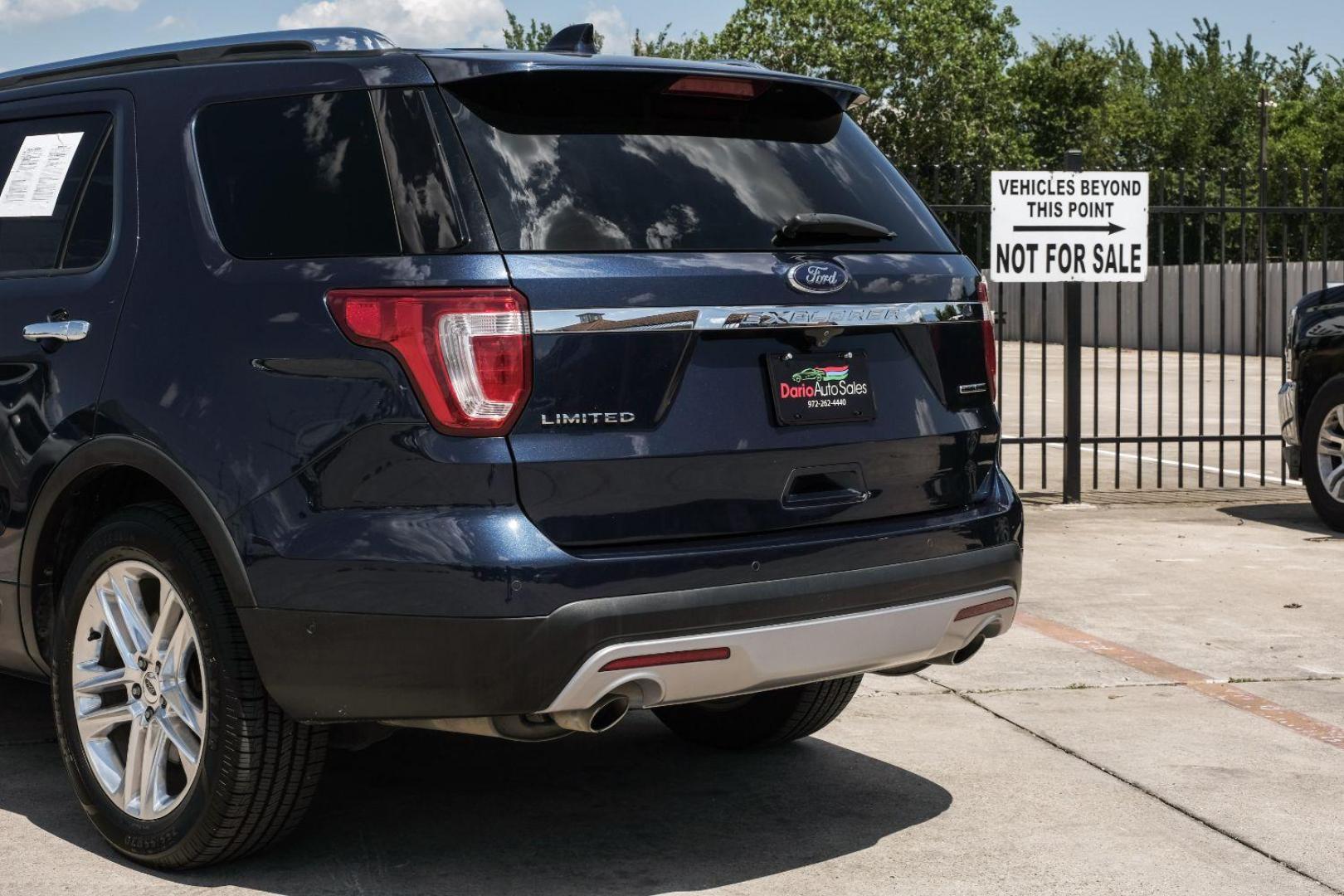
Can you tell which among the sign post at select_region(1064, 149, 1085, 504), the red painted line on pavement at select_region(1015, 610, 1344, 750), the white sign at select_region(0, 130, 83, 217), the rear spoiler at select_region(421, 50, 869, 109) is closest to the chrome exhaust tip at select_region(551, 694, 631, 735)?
the rear spoiler at select_region(421, 50, 869, 109)

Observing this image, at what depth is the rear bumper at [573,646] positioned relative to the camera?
11.6ft

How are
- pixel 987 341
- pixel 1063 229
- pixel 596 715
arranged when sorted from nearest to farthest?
pixel 596 715 → pixel 987 341 → pixel 1063 229

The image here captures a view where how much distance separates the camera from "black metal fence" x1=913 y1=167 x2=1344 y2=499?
37.1 feet

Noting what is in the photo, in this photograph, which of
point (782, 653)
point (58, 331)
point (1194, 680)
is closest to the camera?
point (782, 653)

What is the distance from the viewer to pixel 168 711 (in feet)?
13.3

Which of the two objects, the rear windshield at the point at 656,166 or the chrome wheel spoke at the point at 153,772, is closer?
the rear windshield at the point at 656,166

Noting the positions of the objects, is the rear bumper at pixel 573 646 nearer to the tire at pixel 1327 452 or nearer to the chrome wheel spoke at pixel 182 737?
the chrome wheel spoke at pixel 182 737

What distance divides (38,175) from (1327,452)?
7501 millimetres

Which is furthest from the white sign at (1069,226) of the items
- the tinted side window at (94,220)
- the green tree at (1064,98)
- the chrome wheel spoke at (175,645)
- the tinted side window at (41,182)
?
the green tree at (1064,98)

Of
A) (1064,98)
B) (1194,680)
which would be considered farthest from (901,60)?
(1194,680)

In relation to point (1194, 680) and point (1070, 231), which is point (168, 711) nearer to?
point (1194, 680)

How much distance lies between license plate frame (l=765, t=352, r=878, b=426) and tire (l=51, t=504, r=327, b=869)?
4.05 feet

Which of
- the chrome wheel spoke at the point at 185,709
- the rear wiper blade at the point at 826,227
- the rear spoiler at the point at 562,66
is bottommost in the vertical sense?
the chrome wheel spoke at the point at 185,709

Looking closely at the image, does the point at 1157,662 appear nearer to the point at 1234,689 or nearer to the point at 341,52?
the point at 1234,689
